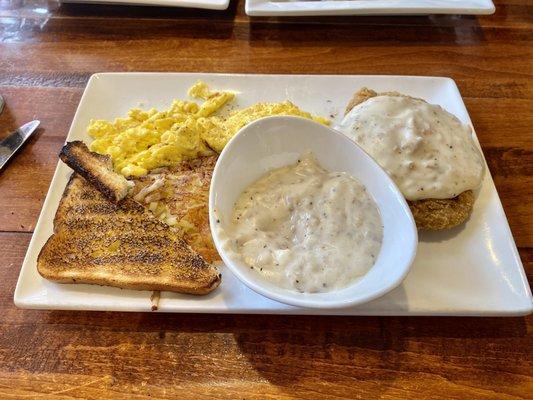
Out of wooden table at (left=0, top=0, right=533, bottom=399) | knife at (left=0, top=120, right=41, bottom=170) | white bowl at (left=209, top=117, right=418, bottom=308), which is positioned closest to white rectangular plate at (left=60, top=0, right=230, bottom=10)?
wooden table at (left=0, top=0, right=533, bottom=399)

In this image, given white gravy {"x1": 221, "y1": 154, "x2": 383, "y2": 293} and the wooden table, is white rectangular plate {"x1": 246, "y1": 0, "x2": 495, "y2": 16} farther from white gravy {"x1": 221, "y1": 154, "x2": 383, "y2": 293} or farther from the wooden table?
white gravy {"x1": 221, "y1": 154, "x2": 383, "y2": 293}

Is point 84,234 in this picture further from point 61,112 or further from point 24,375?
point 61,112

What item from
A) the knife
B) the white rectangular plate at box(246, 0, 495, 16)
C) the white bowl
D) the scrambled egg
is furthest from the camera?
the white rectangular plate at box(246, 0, 495, 16)

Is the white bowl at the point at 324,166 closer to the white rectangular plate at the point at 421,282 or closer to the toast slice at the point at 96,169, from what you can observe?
the white rectangular plate at the point at 421,282

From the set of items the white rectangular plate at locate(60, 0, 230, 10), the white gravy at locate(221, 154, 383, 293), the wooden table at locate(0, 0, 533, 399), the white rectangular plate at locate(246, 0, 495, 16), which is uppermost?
the white rectangular plate at locate(60, 0, 230, 10)

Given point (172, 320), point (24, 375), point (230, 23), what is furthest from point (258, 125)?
Answer: point (230, 23)
